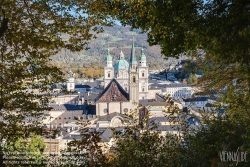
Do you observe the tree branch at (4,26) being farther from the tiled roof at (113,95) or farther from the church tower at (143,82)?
the church tower at (143,82)

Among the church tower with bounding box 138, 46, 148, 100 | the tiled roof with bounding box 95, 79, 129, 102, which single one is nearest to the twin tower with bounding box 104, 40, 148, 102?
the church tower with bounding box 138, 46, 148, 100

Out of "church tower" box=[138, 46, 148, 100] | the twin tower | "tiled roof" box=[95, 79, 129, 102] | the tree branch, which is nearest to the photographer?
the tree branch

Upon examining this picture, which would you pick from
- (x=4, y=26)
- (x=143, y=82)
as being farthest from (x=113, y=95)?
(x=4, y=26)

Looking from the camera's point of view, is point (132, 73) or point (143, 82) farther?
point (143, 82)

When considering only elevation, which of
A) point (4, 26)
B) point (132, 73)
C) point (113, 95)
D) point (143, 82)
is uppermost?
point (132, 73)

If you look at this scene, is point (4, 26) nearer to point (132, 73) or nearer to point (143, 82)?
point (132, 73)

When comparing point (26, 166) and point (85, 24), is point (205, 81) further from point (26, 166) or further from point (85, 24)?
point (26, 166)

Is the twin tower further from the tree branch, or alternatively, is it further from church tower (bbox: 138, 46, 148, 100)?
the tree branch

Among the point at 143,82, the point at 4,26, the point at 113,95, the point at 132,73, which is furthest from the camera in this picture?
the point at 143,82

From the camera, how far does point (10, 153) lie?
8.40 meters

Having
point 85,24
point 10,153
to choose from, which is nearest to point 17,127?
point 10,153

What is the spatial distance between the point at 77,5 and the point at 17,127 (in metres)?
3.13

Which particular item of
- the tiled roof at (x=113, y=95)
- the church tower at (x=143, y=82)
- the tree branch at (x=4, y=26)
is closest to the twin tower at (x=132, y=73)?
the church tower at (x=143, y=82)

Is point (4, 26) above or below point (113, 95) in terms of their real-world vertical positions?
above
